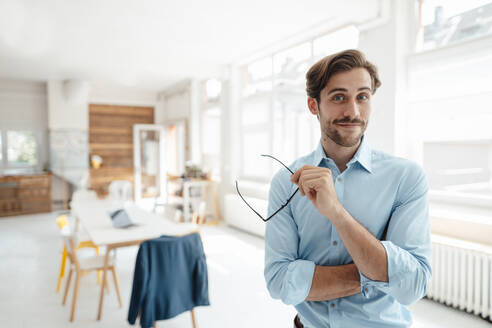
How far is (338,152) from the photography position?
105 centimetres

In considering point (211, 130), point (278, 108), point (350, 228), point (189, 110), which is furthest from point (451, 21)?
point (189, 110)

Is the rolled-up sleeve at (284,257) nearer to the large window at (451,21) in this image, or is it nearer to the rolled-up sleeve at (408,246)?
the rolled-up sleeve at (408,246)

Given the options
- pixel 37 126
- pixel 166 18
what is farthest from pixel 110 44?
pixel 37 126

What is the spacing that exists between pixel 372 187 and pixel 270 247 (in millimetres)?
364

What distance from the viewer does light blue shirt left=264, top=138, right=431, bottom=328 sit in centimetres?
92

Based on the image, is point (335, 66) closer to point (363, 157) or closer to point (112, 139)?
point (363, 157)

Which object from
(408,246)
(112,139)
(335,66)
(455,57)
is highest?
(455,57)

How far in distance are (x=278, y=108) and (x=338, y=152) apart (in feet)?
16.0

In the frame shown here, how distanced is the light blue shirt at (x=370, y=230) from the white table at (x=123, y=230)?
222cm

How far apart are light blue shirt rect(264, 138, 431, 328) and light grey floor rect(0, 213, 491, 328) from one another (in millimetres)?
2105

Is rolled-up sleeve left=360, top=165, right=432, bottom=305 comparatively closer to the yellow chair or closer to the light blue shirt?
the light blue shirt

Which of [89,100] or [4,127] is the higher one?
[89,100]

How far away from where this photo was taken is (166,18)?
424 centimetres

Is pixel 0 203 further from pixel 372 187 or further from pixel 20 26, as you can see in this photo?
pixel 372 187
